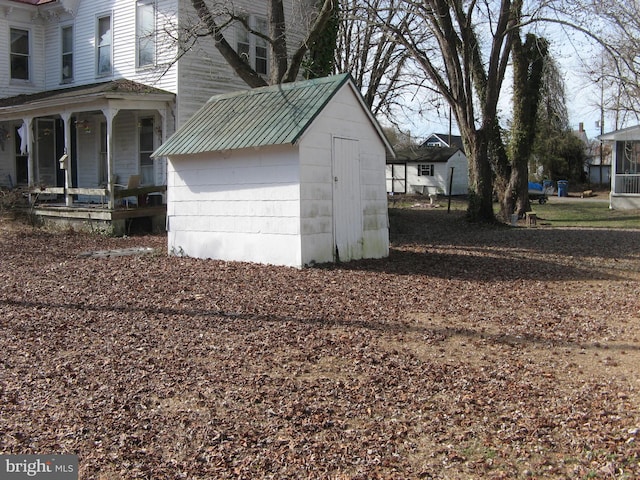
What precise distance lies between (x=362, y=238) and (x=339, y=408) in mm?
7549

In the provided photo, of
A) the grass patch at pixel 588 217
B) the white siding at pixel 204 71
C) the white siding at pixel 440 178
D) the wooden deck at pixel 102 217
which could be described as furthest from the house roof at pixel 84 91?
the white siding at pixel 440 178

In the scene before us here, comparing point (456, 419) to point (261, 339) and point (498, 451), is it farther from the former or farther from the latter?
point (261, 339)

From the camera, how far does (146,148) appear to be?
20.1m

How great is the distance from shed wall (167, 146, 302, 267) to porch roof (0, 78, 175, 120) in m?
5.40

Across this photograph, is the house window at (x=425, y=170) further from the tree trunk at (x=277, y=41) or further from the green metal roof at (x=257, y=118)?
the green metal roof at (x=257, y=118)

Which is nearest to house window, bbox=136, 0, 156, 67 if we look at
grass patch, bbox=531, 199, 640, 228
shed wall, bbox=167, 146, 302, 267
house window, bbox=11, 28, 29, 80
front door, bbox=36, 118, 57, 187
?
front door, bbox=36, 118, 57, 187

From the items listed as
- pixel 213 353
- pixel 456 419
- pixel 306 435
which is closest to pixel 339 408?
pixel 306 435

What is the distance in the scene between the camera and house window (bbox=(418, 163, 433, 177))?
47.7m

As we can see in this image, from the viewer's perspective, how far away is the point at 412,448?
13.8ft

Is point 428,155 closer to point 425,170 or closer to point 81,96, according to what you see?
point 425,170

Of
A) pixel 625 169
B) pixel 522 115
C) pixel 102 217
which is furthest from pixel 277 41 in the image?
pixel 625 169

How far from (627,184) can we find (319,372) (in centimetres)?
3000

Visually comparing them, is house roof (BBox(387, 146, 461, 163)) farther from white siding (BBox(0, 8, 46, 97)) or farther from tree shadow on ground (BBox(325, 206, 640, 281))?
white siding (BBox(0, 8, 46, 97))

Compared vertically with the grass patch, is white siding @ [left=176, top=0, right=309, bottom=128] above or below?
above
